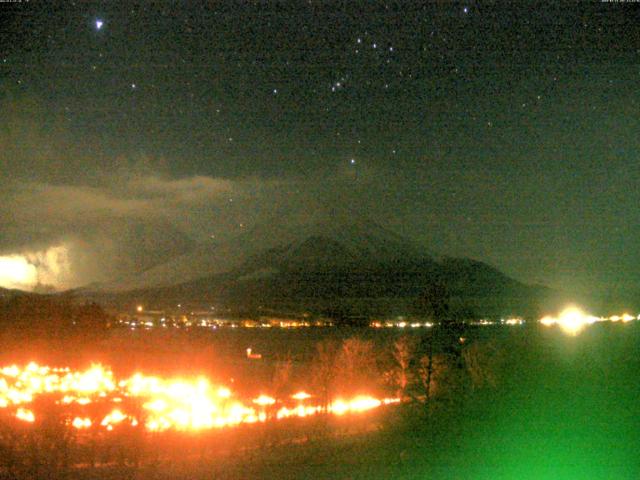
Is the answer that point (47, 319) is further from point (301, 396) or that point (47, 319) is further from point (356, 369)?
point (301, 396)

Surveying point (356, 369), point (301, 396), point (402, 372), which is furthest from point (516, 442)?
point (356, 369)

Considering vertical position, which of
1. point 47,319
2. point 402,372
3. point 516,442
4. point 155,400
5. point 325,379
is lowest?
point 516,442

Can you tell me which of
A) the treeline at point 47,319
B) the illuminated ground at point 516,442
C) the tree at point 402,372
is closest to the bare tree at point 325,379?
the tree at point 402,372

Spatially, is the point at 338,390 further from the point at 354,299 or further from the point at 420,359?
the point at 354,299

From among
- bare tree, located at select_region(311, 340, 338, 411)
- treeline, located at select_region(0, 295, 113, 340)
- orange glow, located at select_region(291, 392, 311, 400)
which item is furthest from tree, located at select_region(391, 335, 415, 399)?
treeline, located at select_region(0, 295, 113, 340)

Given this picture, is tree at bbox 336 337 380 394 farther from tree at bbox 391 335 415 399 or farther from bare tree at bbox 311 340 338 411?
tree at bbox 391 335 415 399
